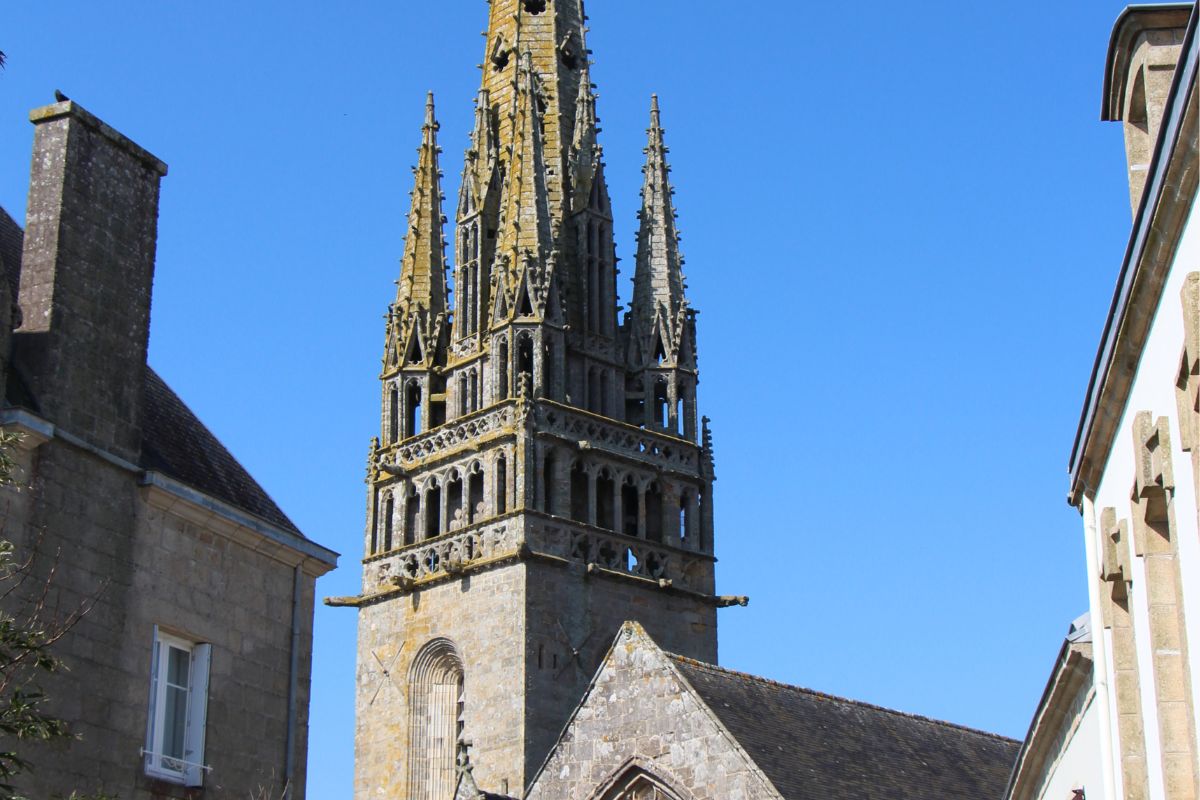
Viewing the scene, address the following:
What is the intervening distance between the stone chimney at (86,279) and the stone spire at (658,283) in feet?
96.5

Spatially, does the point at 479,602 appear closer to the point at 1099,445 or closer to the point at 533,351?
the point at 533,351

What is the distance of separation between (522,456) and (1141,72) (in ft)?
93.7

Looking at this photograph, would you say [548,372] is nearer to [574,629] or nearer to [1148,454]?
[574,629]

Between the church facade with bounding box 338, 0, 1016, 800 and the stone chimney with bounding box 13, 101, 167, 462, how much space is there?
2377 centimetres

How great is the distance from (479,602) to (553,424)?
3803 millimetres

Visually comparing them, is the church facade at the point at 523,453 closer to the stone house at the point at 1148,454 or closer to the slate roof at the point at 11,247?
the slate roof at the point at 11,247

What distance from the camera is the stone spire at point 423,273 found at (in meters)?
43.1

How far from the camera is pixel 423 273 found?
4416 centimetres

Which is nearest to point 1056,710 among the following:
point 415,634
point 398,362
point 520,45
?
point 415,634

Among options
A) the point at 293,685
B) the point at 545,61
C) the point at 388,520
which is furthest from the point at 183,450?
the point at 545,61

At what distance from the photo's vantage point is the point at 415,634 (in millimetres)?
39969

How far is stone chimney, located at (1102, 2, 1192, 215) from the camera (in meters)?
10.9

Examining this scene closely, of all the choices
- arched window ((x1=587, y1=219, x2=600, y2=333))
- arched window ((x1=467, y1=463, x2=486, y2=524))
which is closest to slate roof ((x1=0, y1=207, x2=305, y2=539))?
arched window ((x1=467, y1=463, x2=486, y2=524))

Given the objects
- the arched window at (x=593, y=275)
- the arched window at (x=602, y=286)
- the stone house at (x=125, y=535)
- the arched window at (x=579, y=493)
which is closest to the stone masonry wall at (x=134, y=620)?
the stone house at (x=125, y=535)
